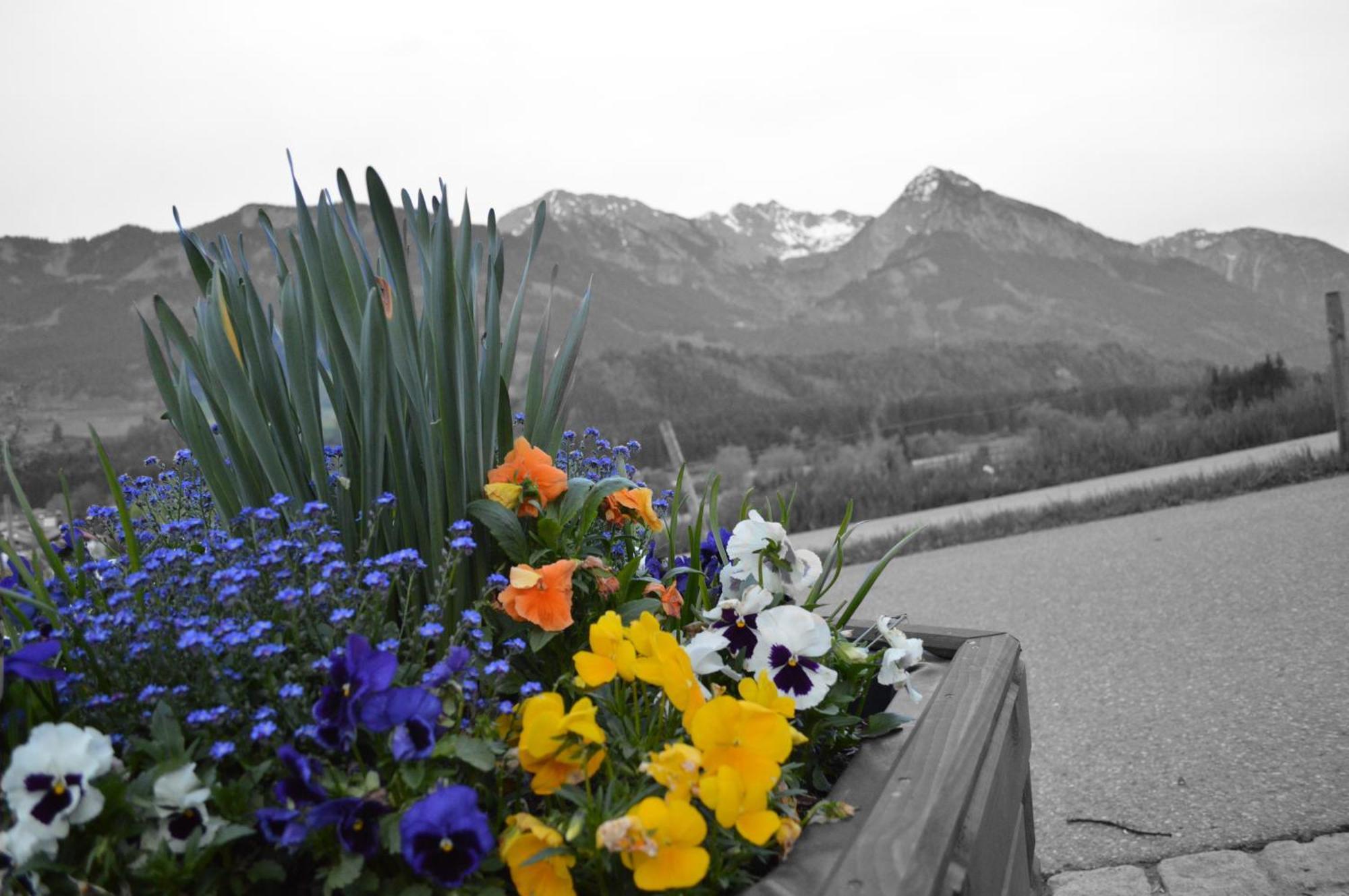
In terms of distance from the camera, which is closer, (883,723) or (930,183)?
(883,723)

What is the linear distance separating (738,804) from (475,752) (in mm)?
233

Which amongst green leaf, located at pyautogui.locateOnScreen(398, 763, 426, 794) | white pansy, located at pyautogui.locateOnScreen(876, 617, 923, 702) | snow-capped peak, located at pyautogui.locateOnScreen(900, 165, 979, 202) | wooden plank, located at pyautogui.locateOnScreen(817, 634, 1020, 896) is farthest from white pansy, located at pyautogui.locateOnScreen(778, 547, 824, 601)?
snow-capped peak, located at pyautogui.locateOnScreen(900, 165, 979, 202)

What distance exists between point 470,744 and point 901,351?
5772 cm

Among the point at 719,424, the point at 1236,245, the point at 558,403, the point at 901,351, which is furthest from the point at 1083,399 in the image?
the point at 1236,245

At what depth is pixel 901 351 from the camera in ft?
184

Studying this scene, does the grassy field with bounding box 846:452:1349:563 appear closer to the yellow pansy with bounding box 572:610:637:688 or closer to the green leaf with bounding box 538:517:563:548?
the green leaf with bounding box 538:517:563:548

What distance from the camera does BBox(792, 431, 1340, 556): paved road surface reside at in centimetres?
737

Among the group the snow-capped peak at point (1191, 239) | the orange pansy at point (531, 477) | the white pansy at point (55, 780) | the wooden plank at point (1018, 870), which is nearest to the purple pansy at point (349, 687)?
the white pansy at point (55, 780)

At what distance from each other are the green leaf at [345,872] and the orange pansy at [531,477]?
1.67ft

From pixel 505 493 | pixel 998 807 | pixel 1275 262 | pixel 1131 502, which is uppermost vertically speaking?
pixel 1275 262

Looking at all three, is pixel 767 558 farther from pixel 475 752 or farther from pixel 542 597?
pixel 475 752

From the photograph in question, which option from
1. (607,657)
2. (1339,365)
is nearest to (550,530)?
(607,657)

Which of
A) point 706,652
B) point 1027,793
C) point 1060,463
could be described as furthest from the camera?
point 1060,463

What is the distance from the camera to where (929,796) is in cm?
86
